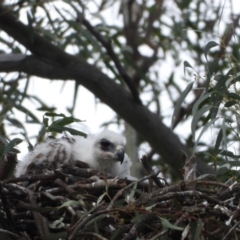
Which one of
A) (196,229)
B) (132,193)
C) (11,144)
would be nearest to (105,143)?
(11,144)

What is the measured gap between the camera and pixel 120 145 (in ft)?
21.5

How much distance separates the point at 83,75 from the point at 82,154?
1211 millimetres

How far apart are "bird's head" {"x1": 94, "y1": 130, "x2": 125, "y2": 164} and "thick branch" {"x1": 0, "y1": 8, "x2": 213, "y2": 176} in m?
0.82

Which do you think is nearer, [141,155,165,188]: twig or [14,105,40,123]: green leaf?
[141,155,165,188]: twig

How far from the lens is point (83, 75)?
7.43 m

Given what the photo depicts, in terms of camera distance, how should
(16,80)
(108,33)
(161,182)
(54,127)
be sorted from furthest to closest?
1. (108,33)
2. (16,80)
3. (54,127)
4. (161,182)

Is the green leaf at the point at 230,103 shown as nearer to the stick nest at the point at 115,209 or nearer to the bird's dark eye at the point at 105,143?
the stick nest at the point at 115,209

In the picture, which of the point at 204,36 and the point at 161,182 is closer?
the point at 161,182

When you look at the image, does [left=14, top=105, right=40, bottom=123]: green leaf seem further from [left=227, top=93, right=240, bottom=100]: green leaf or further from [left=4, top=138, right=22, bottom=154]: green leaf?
[left=227, top=93, right=240, bottom=100]: green leaf

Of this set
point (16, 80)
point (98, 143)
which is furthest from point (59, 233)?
point (16, 80)

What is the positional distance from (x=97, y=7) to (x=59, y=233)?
4.66 m

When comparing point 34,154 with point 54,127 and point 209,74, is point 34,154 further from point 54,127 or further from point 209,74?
point 209,74

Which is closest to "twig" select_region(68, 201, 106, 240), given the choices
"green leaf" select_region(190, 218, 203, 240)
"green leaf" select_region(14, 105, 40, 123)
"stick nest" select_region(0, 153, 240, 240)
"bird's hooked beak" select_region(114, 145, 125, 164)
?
"stick nest" select_region(0, 153, 240, 240)

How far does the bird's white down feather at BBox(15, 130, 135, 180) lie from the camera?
19.6 ft
